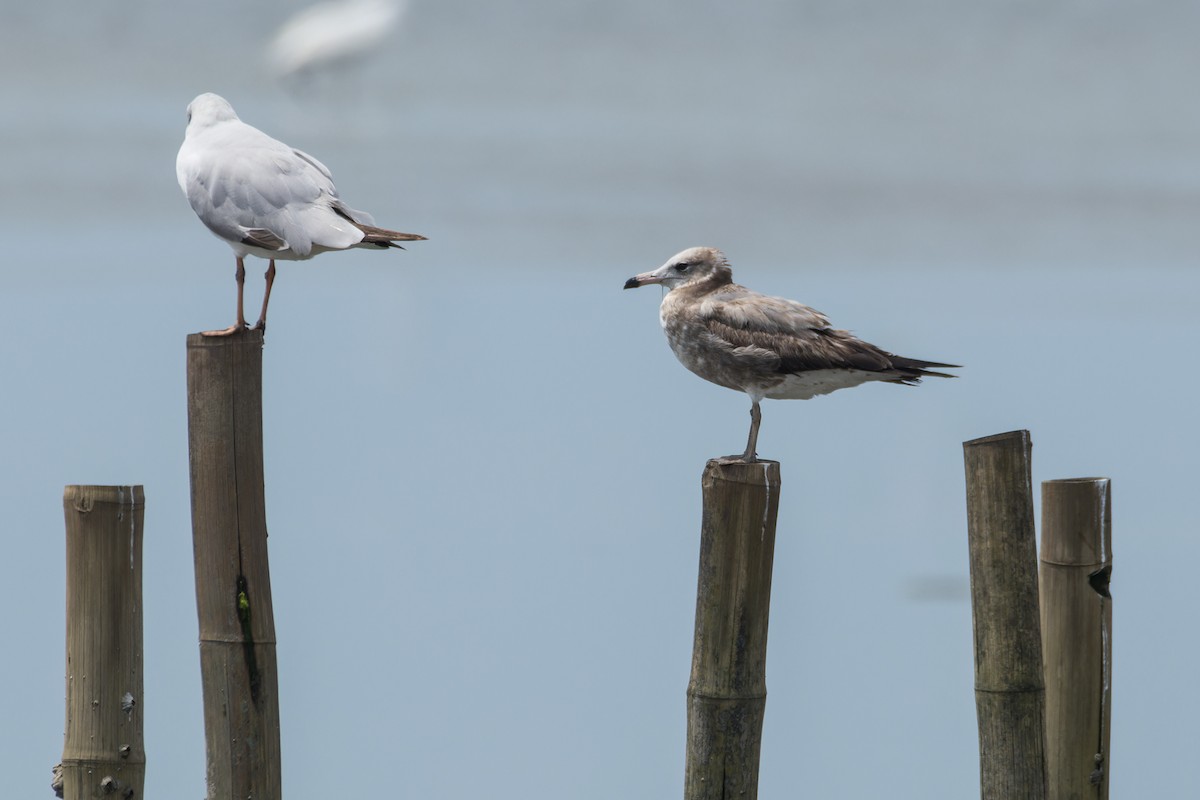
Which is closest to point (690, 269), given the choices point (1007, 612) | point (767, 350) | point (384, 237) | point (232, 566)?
point (767, 350)

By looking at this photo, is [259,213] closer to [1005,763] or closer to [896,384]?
[896,384]

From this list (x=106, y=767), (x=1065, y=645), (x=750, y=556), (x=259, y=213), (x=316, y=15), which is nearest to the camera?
(x=750, y=556)

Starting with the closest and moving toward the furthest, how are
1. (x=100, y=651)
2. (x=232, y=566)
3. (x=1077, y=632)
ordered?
(x=232, y=566), (x=100, y=651), (x=1077, y=632)

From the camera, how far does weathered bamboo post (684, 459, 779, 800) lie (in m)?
7.66

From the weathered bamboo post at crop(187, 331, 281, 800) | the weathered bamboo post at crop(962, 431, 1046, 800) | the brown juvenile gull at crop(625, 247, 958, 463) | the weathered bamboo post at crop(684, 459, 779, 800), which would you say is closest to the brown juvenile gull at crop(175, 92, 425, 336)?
Answer: the weathered bamboo post at crop(187, 331, 281, 800)

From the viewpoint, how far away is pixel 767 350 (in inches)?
410

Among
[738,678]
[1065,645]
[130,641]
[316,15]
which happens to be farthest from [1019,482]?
[316,15]

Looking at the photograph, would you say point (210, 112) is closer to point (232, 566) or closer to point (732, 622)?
point (232, 566)

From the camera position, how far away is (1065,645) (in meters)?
9.16

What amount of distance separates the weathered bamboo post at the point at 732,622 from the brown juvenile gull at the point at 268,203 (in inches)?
116

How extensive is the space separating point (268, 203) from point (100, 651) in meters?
3.09

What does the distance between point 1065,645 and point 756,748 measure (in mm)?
2353

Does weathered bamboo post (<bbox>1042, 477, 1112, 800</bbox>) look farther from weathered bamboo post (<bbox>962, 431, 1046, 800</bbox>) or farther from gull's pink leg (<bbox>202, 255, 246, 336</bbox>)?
gull's pink leg (<bbox>202, 255, 246, 336</bbox>)

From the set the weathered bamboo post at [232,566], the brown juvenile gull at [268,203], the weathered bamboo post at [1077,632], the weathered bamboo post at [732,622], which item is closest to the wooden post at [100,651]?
the weathered bamboo post at [232,566]
